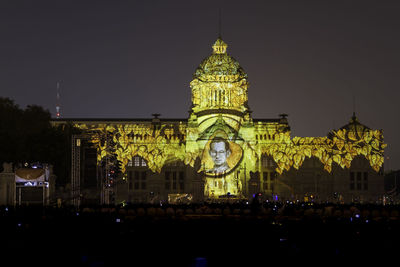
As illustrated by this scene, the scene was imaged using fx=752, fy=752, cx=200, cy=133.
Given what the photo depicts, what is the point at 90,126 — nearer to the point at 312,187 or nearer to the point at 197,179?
the point at 197,179

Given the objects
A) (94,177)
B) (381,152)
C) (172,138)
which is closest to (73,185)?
(94,177)

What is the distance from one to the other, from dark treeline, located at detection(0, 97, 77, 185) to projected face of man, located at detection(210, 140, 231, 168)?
21.9m

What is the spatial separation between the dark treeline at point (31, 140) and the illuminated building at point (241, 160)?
14.2 meters

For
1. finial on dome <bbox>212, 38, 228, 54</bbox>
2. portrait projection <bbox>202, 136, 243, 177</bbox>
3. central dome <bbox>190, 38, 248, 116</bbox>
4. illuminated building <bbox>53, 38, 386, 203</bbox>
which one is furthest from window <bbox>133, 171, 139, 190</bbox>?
finial on dome <bbox>212, 38, 228, 54</bbox>

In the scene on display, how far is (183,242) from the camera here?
1330 inches

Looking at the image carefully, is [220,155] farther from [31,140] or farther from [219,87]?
[31,140]

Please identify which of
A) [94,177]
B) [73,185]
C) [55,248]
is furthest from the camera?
[94,177]

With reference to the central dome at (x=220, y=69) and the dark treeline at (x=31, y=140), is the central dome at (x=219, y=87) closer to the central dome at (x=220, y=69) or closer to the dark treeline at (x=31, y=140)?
the central dome at (x=220, y=69)

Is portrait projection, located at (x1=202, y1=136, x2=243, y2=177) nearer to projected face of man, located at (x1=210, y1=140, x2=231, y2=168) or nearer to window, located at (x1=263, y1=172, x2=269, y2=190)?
projected face of man, located at (x1=210, y1=140, x2=231, y2=168)

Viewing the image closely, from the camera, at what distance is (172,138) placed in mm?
105062

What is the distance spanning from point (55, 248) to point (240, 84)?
81.3 meters

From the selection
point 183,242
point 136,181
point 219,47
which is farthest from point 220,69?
point 183,242

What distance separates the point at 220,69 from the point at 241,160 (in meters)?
14.8

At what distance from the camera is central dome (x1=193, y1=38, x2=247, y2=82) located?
4286 inches
